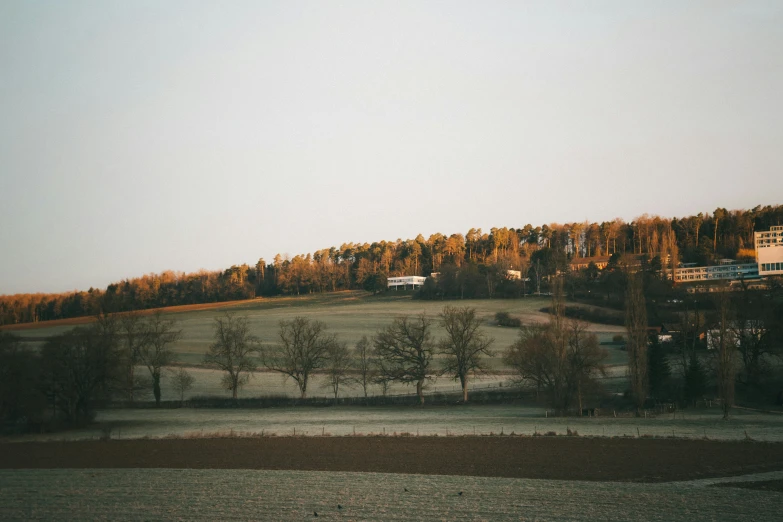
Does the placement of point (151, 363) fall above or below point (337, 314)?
below

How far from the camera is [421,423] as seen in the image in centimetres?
4822

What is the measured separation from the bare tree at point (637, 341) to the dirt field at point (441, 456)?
15.8 meters

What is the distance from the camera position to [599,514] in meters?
20.7

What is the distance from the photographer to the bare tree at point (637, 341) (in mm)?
52062

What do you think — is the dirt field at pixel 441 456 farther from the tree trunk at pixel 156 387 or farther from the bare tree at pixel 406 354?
the bare tree at pixel 406 354

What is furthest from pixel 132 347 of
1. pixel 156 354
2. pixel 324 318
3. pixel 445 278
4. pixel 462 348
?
pixel 445 278

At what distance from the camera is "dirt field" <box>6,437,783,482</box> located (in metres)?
28.3

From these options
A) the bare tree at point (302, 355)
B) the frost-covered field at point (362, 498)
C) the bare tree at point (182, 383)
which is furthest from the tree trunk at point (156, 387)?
the frost-covered field at point (362, 498)

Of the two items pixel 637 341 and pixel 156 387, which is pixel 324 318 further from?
pixel 637 341

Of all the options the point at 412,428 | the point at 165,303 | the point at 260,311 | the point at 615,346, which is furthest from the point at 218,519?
the point at 165,303

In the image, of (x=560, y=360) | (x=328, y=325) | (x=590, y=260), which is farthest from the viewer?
(x=590, y=260)

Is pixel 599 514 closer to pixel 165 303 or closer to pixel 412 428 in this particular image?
pixel 412 428

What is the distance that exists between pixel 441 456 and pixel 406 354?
35.4 meters

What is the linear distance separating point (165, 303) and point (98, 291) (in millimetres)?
16568
